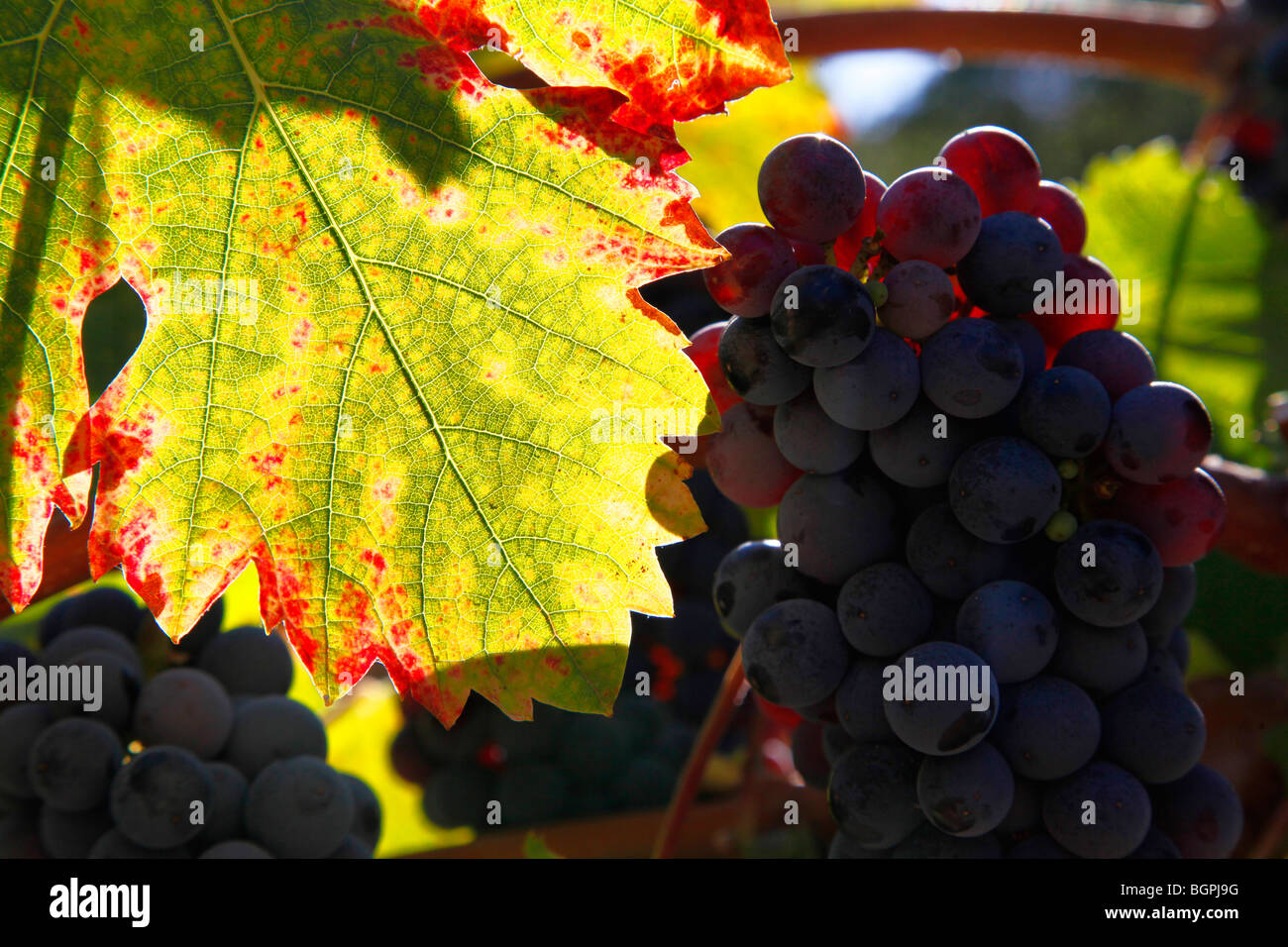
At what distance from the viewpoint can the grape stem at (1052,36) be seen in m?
1.16

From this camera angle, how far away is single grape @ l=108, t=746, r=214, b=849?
2.35ft

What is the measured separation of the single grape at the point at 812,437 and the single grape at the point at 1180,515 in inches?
6.8

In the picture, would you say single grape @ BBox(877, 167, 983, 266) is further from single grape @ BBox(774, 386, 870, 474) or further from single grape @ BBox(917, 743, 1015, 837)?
single grape @ BBox(917, 743, 1015, 837)

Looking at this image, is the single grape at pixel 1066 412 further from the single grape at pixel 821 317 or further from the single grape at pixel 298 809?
the single grape at pixel 298 809

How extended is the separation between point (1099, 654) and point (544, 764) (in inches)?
21.3

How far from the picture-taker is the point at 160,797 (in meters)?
0.72

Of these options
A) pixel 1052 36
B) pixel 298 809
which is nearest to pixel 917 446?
pixel 298 809

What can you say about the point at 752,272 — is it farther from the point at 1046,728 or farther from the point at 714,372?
the point at 1046,728

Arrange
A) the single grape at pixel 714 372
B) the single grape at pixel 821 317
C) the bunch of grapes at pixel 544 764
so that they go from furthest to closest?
the bunch of grapes at pixel 544 764
the single grape at pixel 714 372
the single grape at pixel 821 317

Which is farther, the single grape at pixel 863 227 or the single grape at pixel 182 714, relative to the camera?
the single grape at pixel 182 714

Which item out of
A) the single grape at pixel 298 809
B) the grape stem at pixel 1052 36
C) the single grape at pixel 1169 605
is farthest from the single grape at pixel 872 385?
the grape stem at pixel 1052 36

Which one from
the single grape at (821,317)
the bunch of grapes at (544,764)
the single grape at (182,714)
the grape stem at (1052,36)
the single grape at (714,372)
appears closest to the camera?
the single grape at (821,317)

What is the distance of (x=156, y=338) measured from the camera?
0.59 m
